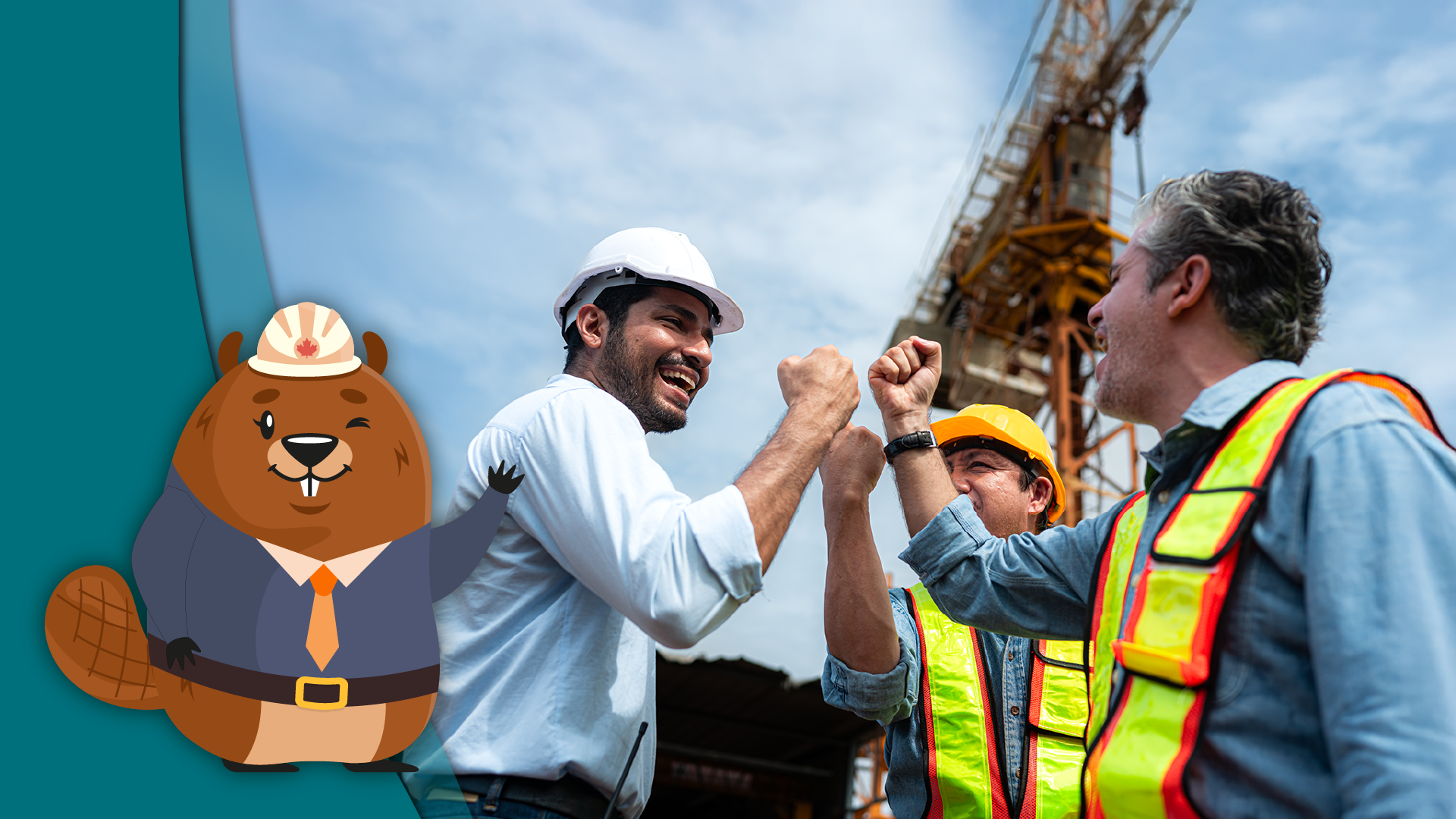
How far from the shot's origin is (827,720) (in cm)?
1677

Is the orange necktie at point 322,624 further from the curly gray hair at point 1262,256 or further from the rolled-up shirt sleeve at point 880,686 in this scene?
the curly gray hair at point 1262,256

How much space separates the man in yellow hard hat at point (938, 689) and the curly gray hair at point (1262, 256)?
3.59 feet

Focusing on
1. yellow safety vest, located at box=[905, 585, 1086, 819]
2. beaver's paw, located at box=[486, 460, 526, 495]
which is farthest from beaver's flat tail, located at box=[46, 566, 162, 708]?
yellow safety vest, located at box=[905, 585, 1086, 819]

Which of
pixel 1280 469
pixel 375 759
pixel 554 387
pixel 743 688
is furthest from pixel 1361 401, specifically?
pixel 743 688

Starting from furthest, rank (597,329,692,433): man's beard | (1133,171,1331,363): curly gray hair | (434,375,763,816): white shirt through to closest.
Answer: (597,329,692,433): man's beard → (1133,171,1331,363): curly gray hair → (434,375,763,816): white shirt

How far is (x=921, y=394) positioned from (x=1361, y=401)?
1520 millimetres

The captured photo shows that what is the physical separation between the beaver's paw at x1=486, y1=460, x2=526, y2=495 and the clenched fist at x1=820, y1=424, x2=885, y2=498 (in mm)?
1310

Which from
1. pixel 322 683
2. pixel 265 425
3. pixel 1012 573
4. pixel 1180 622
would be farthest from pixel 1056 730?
pixel 265 425

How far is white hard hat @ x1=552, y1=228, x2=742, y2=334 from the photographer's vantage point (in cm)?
271

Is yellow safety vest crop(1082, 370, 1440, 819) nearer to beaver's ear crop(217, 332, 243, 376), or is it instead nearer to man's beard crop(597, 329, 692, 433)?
man's beard crop(597, 329, 692, 433)

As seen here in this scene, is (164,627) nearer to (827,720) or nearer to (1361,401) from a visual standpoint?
(1361,401)

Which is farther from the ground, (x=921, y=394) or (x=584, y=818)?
(x=921, y=394)

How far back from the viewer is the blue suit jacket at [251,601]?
171 cm

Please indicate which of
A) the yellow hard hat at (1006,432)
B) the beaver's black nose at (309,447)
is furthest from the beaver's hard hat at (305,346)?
the yellow hard hat at (1006,432)
